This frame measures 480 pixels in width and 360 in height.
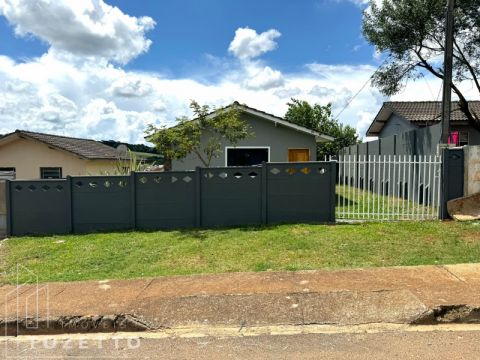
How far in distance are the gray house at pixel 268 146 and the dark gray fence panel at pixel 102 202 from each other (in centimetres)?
479

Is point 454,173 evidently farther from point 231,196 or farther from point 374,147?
point 374,147

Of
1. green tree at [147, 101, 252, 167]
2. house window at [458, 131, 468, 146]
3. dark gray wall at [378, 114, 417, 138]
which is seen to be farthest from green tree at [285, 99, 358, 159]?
green tree at [147, 101, 252, 167]

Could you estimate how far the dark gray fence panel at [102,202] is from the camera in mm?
10297

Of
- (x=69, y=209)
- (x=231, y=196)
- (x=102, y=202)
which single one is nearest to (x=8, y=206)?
(x=69, y=209)

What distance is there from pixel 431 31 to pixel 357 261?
1043 centimetres

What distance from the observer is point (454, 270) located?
620cm

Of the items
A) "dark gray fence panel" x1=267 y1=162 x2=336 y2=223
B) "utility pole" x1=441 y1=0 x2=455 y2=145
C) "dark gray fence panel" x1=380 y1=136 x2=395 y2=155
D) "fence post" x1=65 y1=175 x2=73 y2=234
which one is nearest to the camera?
"dark gray fence panel" x1=267 y1=162 x2=336 y2=223

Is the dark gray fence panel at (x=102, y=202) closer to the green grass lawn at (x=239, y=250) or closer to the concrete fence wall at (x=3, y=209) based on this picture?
the green grass lawn at (x=239, y=250)

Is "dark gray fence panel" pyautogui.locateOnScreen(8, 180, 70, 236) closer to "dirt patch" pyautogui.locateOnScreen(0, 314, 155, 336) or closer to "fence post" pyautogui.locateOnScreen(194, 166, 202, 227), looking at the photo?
"fence post" pyautogui.locateOnScreen(194, 166, 202, 227)

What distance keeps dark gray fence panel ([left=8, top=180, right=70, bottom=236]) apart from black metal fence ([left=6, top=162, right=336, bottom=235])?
0.08ft

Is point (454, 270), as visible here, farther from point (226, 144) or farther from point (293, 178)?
point (226, 144)

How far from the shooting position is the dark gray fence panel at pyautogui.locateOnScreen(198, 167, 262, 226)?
10.1 m

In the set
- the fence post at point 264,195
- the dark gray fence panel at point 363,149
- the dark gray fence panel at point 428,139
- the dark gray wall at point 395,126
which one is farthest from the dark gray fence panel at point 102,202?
the dark gray fence panel at point 363,149

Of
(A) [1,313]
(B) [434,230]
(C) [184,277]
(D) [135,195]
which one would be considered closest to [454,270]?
(B) [434,230]
